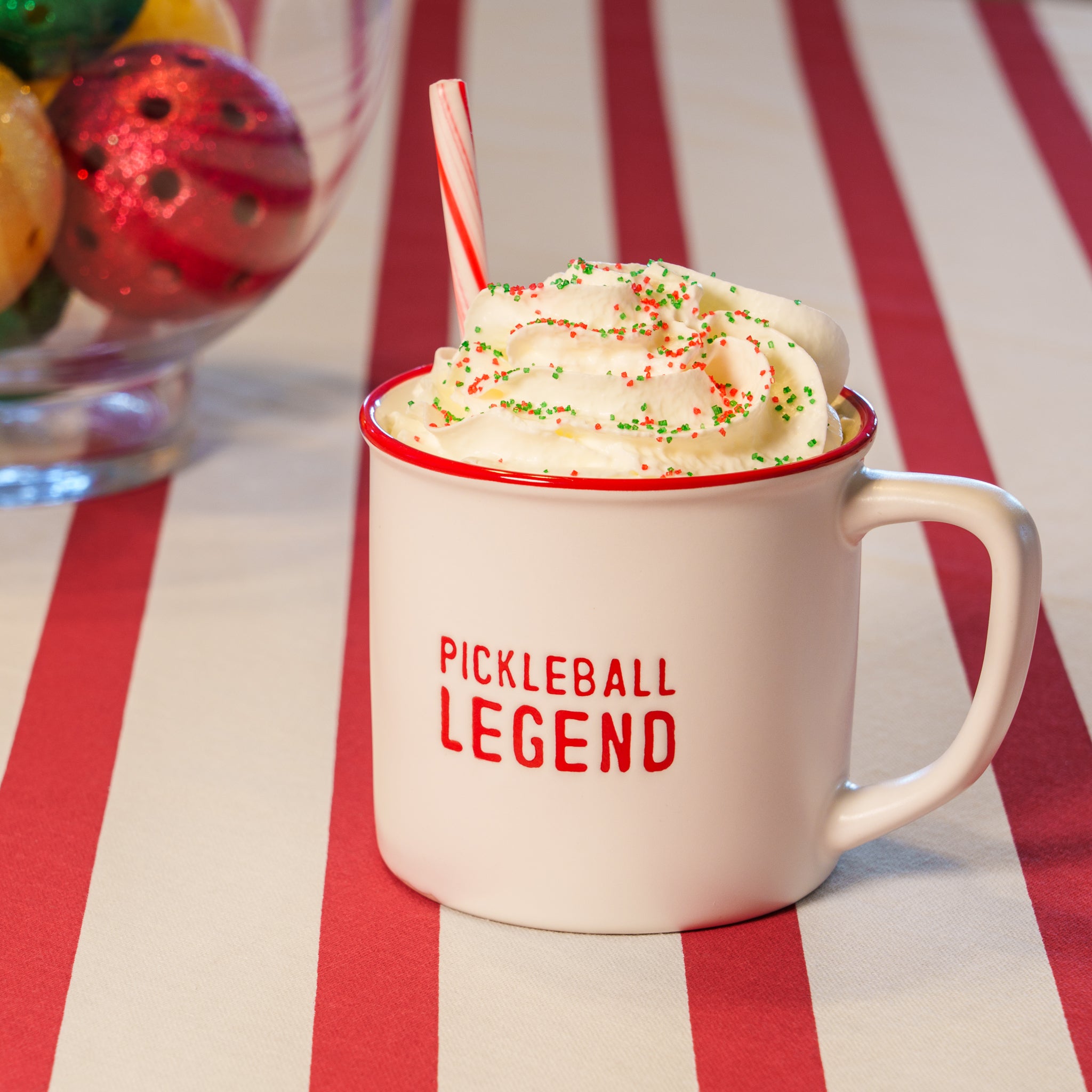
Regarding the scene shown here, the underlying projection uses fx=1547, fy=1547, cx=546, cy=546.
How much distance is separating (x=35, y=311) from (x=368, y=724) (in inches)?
11.3

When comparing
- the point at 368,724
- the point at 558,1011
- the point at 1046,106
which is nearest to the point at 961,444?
the point at 368,724

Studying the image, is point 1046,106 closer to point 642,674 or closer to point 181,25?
point 181,25

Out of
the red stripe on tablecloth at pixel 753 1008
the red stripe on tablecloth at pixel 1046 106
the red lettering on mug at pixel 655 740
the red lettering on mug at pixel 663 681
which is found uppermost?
the red lettering on mug at pixel 663 681

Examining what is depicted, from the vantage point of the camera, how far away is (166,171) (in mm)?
712

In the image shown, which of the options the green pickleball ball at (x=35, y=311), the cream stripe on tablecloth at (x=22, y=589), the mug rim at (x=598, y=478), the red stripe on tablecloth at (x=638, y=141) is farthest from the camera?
the red stripe on tablecloth at (x=638, y=141)

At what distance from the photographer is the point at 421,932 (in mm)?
470

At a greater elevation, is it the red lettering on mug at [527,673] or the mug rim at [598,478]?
the mug rim at [598,478]

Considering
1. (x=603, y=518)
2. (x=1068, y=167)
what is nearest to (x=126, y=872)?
(x=603, y=518)

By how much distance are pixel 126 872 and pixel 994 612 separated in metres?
0.29

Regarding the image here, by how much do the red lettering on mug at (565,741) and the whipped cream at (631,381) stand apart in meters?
0.07

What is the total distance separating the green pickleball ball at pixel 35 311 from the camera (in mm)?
726

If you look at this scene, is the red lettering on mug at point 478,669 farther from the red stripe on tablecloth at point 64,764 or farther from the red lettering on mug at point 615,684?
the red stripe on tablecloth at point 64,764

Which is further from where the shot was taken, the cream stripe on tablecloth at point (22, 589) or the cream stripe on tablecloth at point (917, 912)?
the cream stripe on tablecloth at point (22, 589)

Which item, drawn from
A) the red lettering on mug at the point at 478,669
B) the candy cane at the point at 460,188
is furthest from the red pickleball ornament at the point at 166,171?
the red lettering on mug at the point at 478,669
